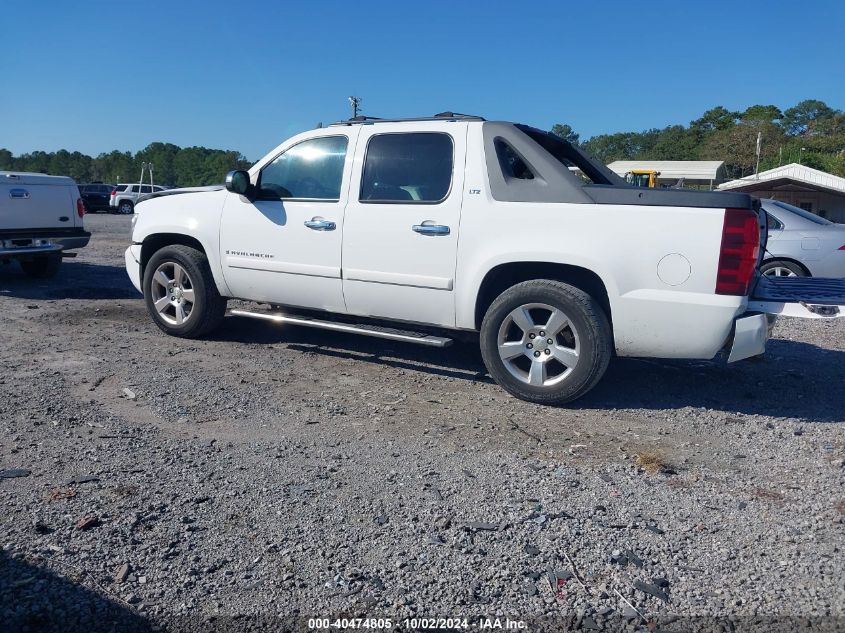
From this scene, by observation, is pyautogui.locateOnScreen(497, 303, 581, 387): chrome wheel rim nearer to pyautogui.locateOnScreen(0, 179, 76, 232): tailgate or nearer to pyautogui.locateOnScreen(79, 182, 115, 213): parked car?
pyautogui.locateOnScreen(0, 179, 76, 232): tailgate

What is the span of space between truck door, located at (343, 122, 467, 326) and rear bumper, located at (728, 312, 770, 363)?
1.99 meters

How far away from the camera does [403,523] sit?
11.4ft

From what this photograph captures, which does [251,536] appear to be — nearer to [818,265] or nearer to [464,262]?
[464,262]

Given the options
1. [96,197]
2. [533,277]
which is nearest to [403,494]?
[533,277]

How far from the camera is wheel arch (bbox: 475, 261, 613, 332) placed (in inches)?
208

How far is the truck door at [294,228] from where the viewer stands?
6.15m

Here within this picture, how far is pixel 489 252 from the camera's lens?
5410mm

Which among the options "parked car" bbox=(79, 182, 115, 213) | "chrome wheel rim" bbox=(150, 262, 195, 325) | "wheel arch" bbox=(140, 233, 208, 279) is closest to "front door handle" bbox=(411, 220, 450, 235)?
"wheel arch" bbox=(140, 233, 208, 279)

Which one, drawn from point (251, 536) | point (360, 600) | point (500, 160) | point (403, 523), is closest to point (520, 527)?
point (403, 523)

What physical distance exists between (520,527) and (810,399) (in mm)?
3321

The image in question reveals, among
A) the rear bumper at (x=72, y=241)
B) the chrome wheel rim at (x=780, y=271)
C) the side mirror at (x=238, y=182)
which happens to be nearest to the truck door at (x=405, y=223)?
the side mirror at (x=238, y=182)

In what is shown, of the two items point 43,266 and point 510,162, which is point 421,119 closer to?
point 510,162

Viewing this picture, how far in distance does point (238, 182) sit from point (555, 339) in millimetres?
3048

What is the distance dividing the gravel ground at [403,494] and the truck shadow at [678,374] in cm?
3
